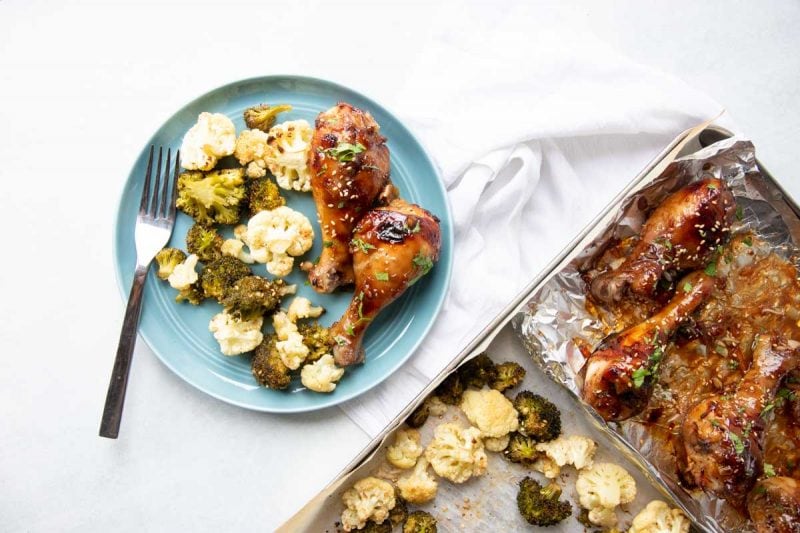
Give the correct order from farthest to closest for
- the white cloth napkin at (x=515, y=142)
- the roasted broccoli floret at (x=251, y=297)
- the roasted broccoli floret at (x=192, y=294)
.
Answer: the white cloth napkin at (x=515, y=142), the roasted broccoli floret at (x=192, y=294), the roasted broccoli floret at (x=251, y=297)

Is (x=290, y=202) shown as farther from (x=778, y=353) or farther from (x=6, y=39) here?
(x=778, y=353)

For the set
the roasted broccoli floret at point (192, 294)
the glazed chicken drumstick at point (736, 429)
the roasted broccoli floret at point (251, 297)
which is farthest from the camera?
the roasted broccoli floret at point (192, 294)

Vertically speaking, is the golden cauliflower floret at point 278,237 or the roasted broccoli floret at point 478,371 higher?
the golden cauliflower floret at point 278,237

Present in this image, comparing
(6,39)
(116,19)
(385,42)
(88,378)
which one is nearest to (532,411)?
→ (385,42)

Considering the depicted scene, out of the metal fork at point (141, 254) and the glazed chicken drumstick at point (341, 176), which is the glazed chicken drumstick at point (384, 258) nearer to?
the glazed chicken drumstick at point (341, 176)

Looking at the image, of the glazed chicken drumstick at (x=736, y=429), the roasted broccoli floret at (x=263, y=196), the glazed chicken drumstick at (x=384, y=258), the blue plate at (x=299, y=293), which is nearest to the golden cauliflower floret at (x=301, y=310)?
the blue plate at (x=299, y=293)

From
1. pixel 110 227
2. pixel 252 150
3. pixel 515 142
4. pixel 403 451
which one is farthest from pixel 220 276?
pixel 515 142

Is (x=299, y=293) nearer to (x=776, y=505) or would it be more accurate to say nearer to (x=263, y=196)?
→ (x=263, y=196)

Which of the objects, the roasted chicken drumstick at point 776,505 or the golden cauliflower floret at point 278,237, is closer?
the roasted chicken drumstick at point 776,505
